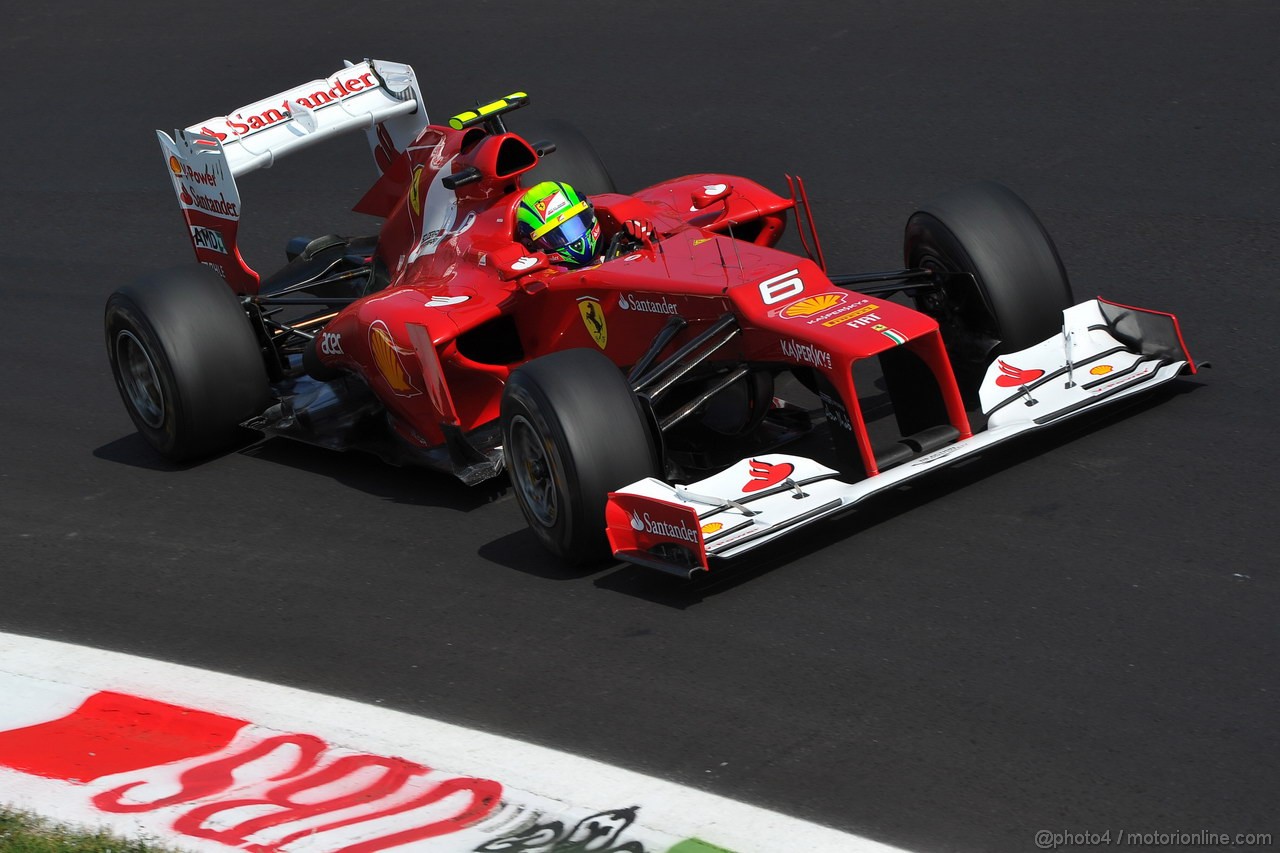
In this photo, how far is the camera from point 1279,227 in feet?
29.1

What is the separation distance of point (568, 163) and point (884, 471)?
3.81 metres

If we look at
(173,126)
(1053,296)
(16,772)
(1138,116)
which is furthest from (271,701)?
(173,126)

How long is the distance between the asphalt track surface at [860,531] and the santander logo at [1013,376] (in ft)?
1.08

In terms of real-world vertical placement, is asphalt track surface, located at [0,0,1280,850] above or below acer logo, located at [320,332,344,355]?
below

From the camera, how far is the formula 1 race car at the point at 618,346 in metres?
6.08

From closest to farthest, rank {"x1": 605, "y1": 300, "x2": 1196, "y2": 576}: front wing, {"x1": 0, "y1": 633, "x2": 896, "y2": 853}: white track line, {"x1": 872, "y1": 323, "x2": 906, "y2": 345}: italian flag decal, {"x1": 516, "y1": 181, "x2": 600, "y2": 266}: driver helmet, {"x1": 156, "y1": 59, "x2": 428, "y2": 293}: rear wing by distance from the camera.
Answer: {"x1": 0, "y1": 633, "x2": 896, "y2": 853}: white track line, {"x1": 605, "y1": 300, "x2": 1196, "y2": 576}: front wing, {"x1": 872, "y1": 323, "x2": 906, "y2": 345}: italian flag decal, {"x1": 516, "y1": 181, "x2": 600, "y2": 266}: driver helmet, {"x1": 156, "y1": 59, "x2": 428, "y2": 293}: rear wing

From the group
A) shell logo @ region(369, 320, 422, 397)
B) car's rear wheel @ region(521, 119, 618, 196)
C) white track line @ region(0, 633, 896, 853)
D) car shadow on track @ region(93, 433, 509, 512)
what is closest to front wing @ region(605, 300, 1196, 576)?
white track line @ region(0, 633, 896, 853)

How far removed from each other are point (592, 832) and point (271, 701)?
1577mm

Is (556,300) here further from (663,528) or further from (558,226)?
(663,528)

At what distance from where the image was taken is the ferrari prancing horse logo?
23.2 ft

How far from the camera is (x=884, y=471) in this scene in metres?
6.13

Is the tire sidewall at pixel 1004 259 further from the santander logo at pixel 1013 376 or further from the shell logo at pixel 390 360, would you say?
the shell logo at pixel 390 360

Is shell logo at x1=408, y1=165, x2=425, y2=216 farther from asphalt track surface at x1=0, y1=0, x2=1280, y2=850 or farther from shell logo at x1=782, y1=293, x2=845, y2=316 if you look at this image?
shell logo at x1=782, y1=293, x2=845, y2=316

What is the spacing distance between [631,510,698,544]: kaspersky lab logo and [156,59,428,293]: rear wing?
11.9 feet
